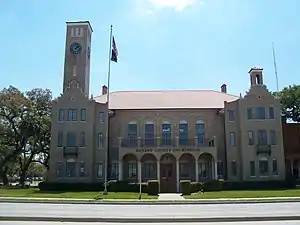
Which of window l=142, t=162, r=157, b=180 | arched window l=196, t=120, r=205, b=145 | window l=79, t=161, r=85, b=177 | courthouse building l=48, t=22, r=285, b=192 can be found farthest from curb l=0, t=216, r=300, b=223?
arched window l=196, t=120, r=205, b=145

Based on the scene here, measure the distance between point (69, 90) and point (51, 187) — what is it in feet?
42.9

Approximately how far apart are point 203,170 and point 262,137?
8.56m

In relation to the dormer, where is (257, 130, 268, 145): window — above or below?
below

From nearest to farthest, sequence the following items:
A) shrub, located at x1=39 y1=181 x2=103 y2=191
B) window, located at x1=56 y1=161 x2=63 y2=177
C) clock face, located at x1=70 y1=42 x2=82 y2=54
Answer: shrub, located at x1=39 y1=181 x2=103 y2=191, window, located at x1=56 y1=161 x2=63 y2=177, clock face, located at x1=70 y1=42 x2=82 y2=54

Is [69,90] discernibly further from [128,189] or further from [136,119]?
[128,189]

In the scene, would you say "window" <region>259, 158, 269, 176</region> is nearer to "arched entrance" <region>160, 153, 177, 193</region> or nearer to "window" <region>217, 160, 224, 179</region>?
"window" <region>217, 160, 224, 179</region>

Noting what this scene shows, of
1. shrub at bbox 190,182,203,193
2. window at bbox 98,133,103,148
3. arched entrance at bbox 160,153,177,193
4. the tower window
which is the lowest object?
shrub at bbox 190,182,203,193

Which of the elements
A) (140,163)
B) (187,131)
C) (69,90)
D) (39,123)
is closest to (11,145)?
(39,123)

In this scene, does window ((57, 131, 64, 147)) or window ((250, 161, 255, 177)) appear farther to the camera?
window ((57, 131, 64, 147))

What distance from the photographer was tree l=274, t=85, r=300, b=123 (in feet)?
195

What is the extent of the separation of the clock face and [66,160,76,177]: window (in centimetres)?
1599

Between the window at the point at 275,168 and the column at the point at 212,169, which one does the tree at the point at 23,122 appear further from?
the window at the point at 275,168

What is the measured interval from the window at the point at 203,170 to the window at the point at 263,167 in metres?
6.66

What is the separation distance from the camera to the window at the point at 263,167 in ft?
149
